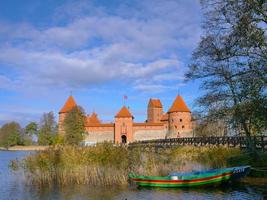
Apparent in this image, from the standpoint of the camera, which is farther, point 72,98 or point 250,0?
point 72,98

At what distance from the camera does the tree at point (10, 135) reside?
250 feet

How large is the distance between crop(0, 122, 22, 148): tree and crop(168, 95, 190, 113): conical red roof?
3409cm

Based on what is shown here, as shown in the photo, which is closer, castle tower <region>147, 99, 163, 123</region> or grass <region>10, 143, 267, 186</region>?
grass <region>10, 143, 267, 186</region>

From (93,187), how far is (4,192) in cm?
346

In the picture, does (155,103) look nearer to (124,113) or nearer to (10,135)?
(124,113)

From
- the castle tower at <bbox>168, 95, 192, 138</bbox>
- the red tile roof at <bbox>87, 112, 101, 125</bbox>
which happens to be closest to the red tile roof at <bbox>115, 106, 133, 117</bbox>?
the castle tower at <bbox>168, 95, 192, 138</bbox>

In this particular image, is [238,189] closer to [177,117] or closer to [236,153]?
[236,153]

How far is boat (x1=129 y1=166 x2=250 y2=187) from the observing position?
13516mm

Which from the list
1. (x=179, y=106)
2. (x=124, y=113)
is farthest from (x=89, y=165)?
(x=124, y=113)

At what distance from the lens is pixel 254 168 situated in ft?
47.2

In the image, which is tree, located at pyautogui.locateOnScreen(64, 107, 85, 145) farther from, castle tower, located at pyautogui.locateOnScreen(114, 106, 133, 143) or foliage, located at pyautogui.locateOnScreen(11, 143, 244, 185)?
foliage, located at pyautogui.locateOnScreen(11, 143, 244, 185)

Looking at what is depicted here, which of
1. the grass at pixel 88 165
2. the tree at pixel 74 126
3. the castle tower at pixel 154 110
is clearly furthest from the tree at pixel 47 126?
the grass at pixel 88 165

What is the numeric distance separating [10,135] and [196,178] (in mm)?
69811

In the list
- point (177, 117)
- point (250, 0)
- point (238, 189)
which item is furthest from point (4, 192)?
point (177, 117)
